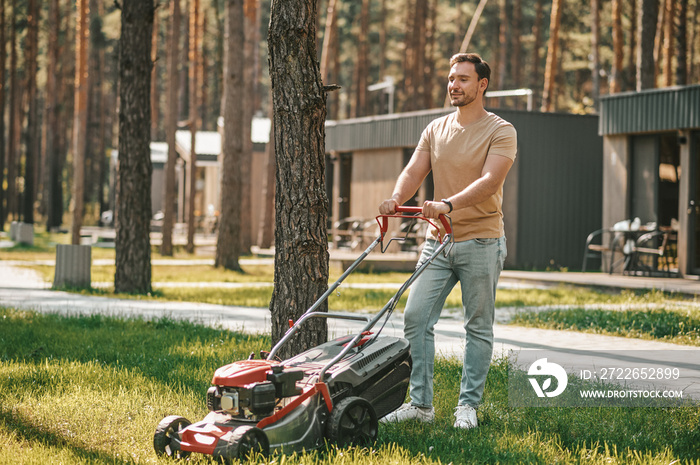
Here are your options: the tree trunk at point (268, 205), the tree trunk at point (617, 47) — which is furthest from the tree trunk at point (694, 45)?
the tree trunk at point (268, 205)

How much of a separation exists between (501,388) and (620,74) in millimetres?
22387

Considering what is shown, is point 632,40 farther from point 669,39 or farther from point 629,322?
point 629,322

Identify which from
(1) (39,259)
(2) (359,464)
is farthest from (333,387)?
(1) (39,259)

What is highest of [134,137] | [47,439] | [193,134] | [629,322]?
[193,134]

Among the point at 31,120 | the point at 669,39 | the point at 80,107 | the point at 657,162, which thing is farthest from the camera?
the point at 31,120

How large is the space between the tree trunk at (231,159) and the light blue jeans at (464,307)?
44.4ft

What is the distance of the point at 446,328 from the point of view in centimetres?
1006

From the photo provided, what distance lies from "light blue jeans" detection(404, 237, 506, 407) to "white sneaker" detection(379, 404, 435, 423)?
0.11 ft

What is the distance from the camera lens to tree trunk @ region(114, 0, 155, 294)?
1290 centimetres

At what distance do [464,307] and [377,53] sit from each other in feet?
161

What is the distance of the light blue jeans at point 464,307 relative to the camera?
205 inches

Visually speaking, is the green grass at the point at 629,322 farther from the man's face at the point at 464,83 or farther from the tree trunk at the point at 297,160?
the man's face at the point at 464,83

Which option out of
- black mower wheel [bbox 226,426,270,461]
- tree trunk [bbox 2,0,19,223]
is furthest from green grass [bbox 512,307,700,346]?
tree trunk [bbox 2,0,19,223]

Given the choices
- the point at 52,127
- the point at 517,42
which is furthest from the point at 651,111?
the point at 517,42
